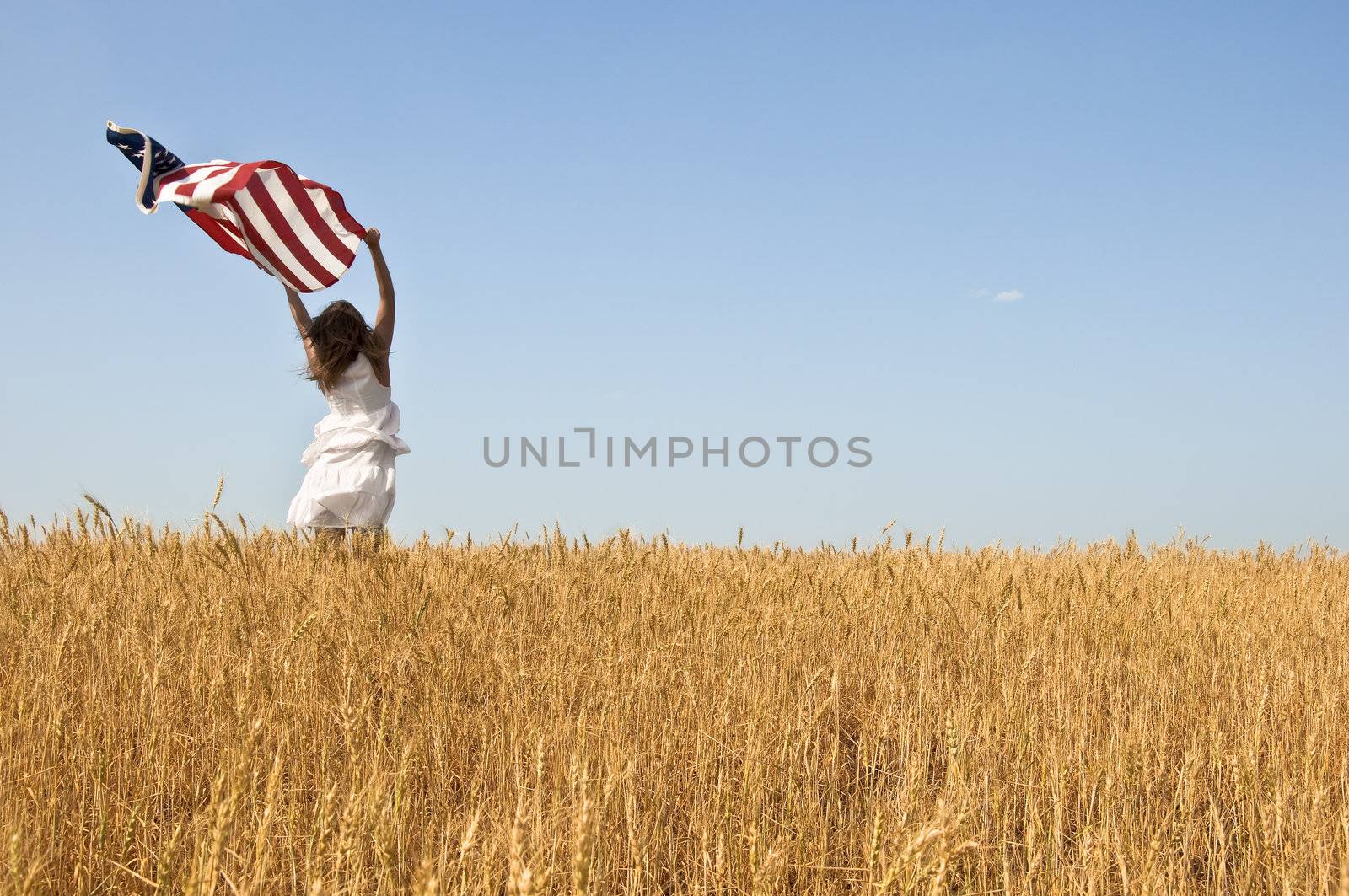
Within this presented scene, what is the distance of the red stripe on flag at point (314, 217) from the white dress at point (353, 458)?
65cm

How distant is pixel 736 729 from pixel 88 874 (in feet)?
4.79

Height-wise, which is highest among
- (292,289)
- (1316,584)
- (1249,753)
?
(292,289)

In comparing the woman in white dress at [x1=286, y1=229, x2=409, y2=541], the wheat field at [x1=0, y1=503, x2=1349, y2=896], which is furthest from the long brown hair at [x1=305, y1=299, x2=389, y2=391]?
the wheat field at [x1=0, y1=503, x2=1349, y2=896]

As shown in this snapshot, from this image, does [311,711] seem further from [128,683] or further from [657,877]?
[657,877]

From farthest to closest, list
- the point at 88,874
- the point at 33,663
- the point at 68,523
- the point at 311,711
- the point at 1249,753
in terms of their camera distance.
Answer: the point at 68,523
the point at 33,663
the point at 311,711
the point at 1249,753
the point at 88,874

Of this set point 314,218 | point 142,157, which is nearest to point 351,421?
point 314,218

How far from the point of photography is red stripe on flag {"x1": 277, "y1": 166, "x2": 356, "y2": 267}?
5.48m

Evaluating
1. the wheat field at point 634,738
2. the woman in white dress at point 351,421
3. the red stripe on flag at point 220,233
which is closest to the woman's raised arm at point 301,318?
the woman in white dress at point 351,421

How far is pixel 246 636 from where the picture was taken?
10.1ft

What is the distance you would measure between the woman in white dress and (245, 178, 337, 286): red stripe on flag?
19cm

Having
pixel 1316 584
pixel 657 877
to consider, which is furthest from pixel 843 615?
pixel 1316 584

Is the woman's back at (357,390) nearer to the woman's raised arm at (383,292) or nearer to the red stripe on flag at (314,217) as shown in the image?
the woman's raised arm at (383,292)

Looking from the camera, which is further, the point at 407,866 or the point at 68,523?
the point at 68,523

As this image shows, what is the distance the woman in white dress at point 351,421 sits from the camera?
18.0 ft
